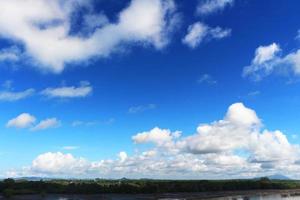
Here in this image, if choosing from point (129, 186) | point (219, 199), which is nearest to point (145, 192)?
point (129, 186)

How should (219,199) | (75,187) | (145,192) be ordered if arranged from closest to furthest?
(219,199) < (145,192) < (75,187)

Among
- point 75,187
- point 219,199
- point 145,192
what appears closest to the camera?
point 219,199

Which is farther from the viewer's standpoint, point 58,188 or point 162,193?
point 58,188

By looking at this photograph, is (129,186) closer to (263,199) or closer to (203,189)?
(203,189)

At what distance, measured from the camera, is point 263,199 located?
156 meters

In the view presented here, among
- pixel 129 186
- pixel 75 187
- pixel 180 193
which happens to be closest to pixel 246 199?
pixel 180 193

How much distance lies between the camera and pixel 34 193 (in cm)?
18388

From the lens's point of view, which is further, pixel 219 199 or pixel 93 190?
pixel 93 190

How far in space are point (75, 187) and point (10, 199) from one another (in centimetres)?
4291

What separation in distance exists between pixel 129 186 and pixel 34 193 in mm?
41768

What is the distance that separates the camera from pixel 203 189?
19762 centimetres

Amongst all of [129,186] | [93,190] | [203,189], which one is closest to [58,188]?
[93,190]

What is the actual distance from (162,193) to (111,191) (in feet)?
72.6

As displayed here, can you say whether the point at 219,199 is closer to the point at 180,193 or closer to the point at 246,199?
the point at 246,199
